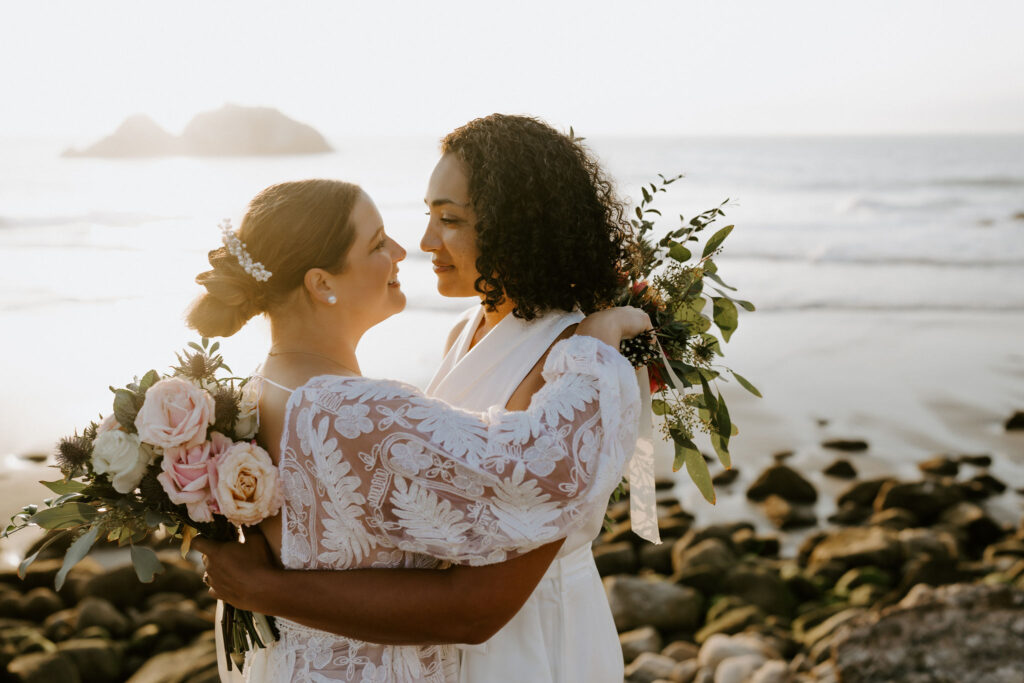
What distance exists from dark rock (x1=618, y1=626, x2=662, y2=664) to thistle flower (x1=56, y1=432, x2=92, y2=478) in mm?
4831

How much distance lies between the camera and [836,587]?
7.45 metres

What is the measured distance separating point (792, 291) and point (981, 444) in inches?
317

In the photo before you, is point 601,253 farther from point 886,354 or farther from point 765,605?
point 886,354

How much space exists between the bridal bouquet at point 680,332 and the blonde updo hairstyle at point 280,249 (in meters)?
1.00

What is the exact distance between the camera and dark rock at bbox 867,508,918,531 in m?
8.29

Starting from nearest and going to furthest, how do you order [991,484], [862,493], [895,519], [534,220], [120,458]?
[120,458]
[534,220]
[895,519]
[862,493]
[991,484]

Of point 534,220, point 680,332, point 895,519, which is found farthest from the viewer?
point 895,519

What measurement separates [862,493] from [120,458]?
783 cm

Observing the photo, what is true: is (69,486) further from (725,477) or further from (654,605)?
(725,477)

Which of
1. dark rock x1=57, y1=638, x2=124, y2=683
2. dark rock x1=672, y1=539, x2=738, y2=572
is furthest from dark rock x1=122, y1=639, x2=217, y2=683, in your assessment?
dark rock x1=672, y1=539, x2=738, y2=572

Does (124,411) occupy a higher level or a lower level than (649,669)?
higher

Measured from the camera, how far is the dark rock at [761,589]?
284 inches

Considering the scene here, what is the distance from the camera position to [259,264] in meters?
2.65

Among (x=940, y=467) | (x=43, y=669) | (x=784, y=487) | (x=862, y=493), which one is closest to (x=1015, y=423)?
(x=940, y=467)
